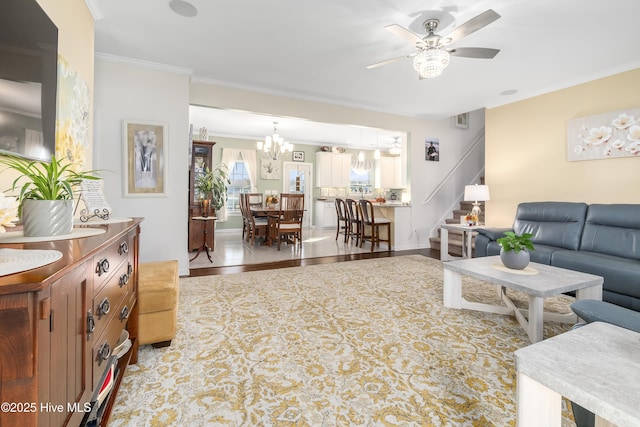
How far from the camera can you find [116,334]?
1.25m

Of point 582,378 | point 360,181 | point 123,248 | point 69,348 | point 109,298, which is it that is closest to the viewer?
point 582,378

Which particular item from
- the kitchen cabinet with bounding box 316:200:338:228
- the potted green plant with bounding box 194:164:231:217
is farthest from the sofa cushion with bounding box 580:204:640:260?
the kitchen cabinet with bounding box 316:200:338:228

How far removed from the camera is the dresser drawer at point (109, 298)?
969 millimetres

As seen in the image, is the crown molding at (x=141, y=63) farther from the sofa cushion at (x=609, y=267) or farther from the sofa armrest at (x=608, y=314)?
the sofa cushion at (x=609, y=267)

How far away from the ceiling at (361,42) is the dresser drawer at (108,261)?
218 cm

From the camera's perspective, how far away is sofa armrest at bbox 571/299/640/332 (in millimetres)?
1189

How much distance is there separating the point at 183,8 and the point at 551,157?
5067 mm

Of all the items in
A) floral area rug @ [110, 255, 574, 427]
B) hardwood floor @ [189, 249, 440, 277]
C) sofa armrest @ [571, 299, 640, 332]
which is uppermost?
sofa armrest @ [571, 299, 640, 332]

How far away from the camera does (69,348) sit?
757 millimetres

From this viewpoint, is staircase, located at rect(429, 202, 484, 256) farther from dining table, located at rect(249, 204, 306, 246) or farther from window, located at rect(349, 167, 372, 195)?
window, located at rect(349, 167, 372, 195)

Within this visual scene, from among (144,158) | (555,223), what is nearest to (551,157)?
(555,223)

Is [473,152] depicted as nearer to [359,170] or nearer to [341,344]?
[359,170]

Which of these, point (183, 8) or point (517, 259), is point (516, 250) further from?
point (183, 8)

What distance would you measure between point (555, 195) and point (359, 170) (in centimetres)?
595
